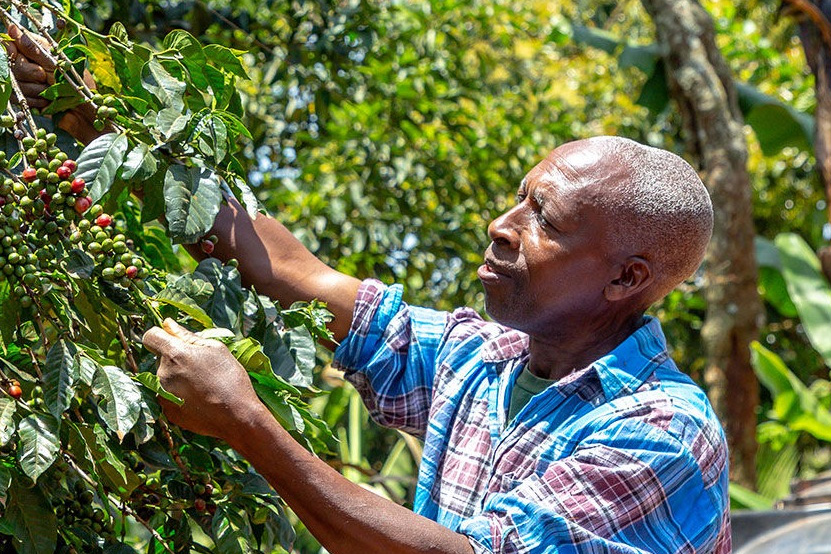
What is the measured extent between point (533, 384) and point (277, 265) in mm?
535

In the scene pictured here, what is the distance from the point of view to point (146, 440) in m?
1.52

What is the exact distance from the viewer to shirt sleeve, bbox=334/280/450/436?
7.22 ft

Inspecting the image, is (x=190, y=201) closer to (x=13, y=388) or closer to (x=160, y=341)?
(x=160, y=341)

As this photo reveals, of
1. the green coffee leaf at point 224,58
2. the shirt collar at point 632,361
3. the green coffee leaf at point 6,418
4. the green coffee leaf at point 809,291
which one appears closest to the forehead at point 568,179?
the shirt collar at point 632,361

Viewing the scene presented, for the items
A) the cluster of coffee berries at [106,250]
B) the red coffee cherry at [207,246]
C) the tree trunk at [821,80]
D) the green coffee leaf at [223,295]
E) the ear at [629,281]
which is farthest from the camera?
the tree trunk at [821,80]

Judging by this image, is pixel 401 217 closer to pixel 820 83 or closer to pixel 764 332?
pixel 820 83

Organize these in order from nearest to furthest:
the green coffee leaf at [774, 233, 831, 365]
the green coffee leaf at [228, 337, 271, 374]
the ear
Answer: the green coffee leaf at [228, 337, 271, 374] → the ear → the green coffee leaf at [774, 233, 831, 365]

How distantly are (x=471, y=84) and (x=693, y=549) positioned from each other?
10.1 feet

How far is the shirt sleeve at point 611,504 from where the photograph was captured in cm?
167

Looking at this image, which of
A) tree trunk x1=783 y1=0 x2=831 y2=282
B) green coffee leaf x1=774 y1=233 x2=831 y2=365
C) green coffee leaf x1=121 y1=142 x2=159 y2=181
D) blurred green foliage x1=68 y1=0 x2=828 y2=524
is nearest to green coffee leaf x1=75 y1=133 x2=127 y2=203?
green coffee leaf x1=121 y1=142 x2=159 y2=181

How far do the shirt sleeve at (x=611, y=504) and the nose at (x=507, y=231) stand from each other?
0.40 meters

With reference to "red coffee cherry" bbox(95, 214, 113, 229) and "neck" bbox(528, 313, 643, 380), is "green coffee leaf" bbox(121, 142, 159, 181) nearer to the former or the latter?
"red coffee cherry" bbox(95, 214, 113, 229)

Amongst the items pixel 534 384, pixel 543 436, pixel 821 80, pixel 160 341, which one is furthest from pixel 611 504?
pixel 821 80

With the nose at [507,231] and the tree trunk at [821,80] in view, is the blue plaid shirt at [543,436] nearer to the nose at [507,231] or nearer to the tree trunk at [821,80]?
the nose at [507,231]
